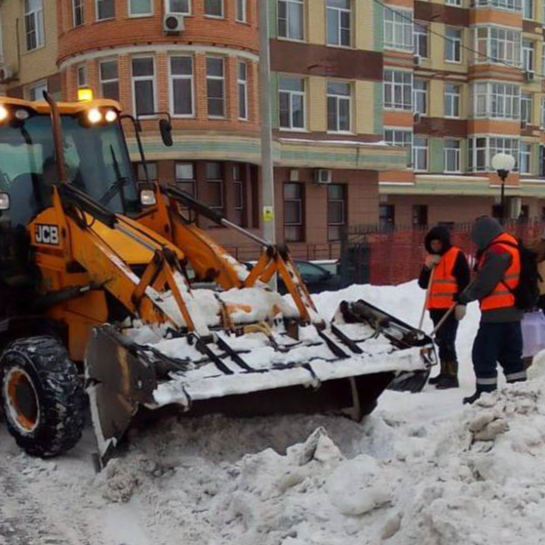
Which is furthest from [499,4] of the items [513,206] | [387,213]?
[387,213]

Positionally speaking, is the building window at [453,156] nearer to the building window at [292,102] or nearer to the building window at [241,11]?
the building window at [292,102]

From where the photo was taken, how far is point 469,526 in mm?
3043

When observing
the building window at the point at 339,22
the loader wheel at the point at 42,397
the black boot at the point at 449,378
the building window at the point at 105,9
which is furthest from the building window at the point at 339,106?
the loader wheel at the point at 42,397

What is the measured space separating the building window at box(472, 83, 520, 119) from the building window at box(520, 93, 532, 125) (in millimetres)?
1845

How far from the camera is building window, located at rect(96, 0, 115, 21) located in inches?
821

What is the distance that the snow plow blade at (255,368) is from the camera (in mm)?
4414

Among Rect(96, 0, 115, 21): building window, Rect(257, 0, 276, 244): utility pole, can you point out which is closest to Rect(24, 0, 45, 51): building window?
Rect(96, 0, 115, 21): building window

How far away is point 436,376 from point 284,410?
2.76 metres

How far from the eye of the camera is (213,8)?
69.0ft

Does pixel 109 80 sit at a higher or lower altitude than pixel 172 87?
higher

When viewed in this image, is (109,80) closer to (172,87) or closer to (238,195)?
(172,87)

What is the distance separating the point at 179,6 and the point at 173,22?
2.59ft

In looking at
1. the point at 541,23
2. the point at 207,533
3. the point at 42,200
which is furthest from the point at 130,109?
the point at 541,23

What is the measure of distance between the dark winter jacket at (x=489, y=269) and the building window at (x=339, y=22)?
68.3 feet
